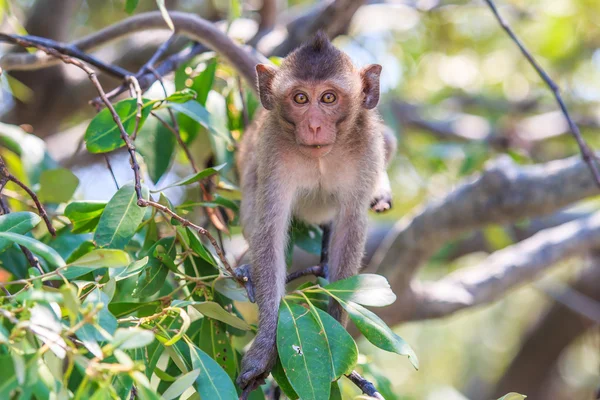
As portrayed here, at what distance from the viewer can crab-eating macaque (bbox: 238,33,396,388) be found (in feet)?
10.8

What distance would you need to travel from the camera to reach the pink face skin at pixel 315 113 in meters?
3.25

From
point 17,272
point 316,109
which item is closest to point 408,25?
point 316,109

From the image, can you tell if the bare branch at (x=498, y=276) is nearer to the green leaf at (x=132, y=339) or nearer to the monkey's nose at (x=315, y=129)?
the monkey's nose at (x=315, y=129)

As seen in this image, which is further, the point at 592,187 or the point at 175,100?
the point at 592,187

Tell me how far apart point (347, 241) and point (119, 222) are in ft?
4.37

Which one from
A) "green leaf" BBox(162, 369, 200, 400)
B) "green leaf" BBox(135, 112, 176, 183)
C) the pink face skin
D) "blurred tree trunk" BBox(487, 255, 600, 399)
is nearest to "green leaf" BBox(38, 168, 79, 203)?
"green leaf" BBox(135, 112, 176, 183)

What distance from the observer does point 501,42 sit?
920 cm

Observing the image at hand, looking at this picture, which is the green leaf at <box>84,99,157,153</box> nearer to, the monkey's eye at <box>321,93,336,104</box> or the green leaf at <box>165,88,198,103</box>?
the green leaf at <box>165,88,198,103</box>

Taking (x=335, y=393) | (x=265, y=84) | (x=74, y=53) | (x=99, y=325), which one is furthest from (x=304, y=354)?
(x=74, y=53)

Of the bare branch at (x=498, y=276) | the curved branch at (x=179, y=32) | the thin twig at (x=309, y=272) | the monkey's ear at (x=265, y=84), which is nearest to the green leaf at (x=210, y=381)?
the thin twig at (x=309, y=272)

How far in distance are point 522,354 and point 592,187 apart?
253 inches

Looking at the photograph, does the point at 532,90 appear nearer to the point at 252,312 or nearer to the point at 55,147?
the point at 252,312

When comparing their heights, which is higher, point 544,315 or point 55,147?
point 55,147

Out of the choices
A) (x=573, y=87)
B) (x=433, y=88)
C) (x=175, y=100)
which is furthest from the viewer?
(x=433, y=88)
